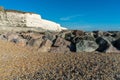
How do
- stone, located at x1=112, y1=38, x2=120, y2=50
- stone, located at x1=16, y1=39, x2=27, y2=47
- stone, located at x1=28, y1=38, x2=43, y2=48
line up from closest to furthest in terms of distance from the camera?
1. stone, located at x1=112, y1=38, x2=120, y2=50
2. stone, located at x1=28, y1=38, x2=43, y2=48
3. stone, located at x1=16, y1=39, x2=27, y2=47

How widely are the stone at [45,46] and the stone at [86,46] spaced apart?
66.4 inches

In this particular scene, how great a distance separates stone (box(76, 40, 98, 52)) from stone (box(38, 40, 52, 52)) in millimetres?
1686

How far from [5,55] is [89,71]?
5067 mm

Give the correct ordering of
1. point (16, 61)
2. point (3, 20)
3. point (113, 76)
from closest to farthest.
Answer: point (113, 76), point (16, 61), point (3, 20)

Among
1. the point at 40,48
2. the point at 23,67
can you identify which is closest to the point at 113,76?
the point at 23,67

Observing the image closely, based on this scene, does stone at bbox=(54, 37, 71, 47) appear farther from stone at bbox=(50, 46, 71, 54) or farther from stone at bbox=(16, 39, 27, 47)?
stone at bbox=(16, 39, 27, 47)

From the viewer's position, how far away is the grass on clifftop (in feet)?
33.1

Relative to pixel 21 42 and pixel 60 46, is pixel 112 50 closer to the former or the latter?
pixel 60 46

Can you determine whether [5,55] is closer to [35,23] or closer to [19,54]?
[19,54]

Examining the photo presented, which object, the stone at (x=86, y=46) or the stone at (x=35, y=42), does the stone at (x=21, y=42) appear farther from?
the stone at (x=86, y=46)

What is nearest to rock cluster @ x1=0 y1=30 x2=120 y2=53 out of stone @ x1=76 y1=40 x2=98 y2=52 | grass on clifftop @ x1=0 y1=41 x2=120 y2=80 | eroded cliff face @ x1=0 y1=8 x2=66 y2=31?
stone @ x1=76 y1=40 x2=98 y2=52

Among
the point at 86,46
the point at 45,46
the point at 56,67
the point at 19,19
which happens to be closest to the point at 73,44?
the point at 86,46

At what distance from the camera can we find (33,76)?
10.7 meters

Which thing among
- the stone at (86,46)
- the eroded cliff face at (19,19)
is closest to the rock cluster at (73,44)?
the stone at (86,46)
